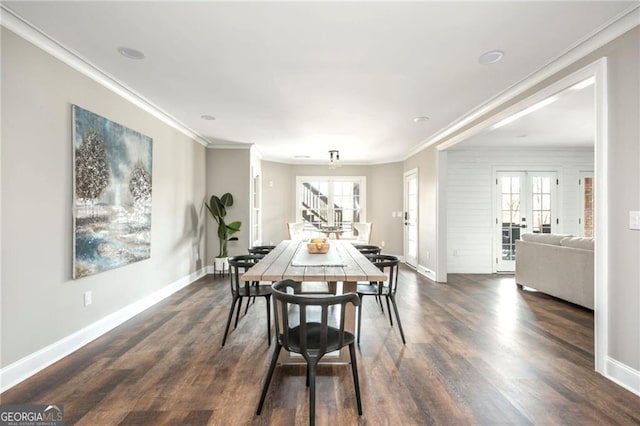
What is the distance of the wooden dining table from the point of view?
2162 mm

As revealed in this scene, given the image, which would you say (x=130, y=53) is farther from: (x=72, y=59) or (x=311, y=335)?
(x=311, y=335)

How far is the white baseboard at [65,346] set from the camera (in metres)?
2.17

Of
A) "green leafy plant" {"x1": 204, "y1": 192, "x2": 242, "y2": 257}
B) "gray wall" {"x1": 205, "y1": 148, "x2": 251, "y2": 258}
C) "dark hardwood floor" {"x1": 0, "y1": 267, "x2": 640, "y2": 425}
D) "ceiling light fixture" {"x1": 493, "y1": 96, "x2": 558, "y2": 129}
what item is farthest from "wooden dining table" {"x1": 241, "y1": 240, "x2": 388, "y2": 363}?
"gray wall" {"x1": 205, "y1": 148, "x2": 251, "y2": 258}

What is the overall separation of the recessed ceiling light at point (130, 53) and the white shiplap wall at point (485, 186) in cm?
535

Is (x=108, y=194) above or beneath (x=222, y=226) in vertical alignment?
above

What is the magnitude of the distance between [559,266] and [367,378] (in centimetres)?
344

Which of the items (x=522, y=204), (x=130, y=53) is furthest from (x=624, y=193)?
(x=522, y=204)

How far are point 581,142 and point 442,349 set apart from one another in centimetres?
528

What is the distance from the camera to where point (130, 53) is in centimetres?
262

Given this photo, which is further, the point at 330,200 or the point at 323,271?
the point at 330,200

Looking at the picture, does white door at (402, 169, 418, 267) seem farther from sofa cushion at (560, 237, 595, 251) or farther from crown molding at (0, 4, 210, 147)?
crown molding at (0, 4, 210, 147)

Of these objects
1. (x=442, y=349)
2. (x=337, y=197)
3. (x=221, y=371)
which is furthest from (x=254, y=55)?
(x=337, y=197)

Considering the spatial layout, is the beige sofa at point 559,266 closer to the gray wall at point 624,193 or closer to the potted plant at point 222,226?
the gray wall at point 624,193

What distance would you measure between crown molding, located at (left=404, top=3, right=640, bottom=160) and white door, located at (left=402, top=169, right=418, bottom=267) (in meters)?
2.69
